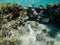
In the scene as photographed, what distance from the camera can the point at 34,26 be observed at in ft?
20.6

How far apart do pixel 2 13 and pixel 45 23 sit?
1560 millimetres

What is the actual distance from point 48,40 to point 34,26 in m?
0.73

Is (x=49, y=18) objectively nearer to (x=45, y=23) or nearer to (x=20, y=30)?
(x=45, y=23)

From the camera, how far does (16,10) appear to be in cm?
685

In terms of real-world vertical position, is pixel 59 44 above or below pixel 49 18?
below

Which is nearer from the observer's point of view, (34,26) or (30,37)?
(30,37)

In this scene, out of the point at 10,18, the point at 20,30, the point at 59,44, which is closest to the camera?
the point at 59,44

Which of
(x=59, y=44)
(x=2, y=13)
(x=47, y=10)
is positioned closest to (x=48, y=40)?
(x=59, y=44)

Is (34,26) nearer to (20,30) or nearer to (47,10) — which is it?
(20,30)

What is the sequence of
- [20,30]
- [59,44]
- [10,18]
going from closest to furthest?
[59,44]
[20,30]
[10,18]

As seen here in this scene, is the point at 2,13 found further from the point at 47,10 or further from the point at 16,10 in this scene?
the point at 47,10

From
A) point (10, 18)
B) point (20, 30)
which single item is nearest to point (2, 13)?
point (10, 18)

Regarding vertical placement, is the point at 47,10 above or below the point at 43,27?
above

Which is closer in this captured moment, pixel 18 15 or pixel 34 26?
pixel 34 26
